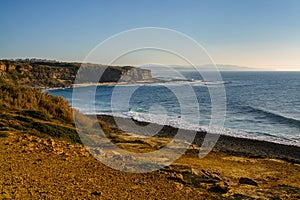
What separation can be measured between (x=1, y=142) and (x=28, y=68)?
11896cm

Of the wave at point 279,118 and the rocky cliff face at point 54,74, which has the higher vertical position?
the rocky cliff face at point 54,74

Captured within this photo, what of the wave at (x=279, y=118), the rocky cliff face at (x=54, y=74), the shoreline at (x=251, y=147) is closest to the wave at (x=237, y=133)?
the shoreline at (x=251, y=147)

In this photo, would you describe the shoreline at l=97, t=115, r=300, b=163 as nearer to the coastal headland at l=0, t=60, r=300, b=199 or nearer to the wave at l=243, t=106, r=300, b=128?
the coastal headland at l=0, t=60, r=300, b=199

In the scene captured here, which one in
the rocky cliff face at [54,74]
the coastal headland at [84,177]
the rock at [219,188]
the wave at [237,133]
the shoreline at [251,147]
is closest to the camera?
the coastal headland at [84,177]

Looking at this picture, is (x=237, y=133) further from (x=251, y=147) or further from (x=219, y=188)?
(x=219, y=188)

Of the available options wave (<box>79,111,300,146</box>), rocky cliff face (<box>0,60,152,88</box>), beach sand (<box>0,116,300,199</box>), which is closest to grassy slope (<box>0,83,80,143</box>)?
beach sand (<box>0,116,300,199</box>)

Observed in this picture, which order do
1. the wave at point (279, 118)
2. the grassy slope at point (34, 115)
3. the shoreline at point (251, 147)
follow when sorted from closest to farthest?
the grassy slope at point (34, 115) → the shoreline at point (251, 147) → the wave at point (279, 118)

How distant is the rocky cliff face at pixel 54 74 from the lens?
10590 cm

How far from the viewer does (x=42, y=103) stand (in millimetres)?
22328

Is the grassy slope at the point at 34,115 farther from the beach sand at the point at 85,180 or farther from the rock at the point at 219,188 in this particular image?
the rock at the point at 219,188

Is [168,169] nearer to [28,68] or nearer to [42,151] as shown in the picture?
[42,151]

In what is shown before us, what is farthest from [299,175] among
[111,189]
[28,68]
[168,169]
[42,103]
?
[28,68]

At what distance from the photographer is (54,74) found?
13338 centimetres

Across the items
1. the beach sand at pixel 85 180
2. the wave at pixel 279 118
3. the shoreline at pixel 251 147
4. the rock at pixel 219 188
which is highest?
the beach sand at pixel 85 180
